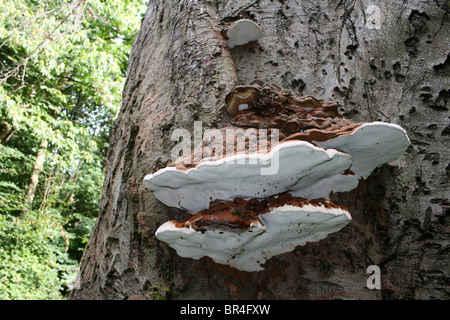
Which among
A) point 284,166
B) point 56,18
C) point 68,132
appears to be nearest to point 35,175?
point 68,132

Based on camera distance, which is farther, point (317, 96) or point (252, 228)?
point (317, 96)

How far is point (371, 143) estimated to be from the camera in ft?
2.85

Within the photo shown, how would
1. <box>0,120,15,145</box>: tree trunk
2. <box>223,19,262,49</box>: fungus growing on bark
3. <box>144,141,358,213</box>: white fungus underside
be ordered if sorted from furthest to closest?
<box>0,120,15,145</box>: tree trunk < <box>223,19,262,49</box>: fungus growing on bark < <box>144,141,358,213</box>: white fungus underside

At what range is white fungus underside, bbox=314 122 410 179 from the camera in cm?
79

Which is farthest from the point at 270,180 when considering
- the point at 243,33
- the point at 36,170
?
the point at 36,170

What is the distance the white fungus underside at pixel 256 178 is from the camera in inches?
28.2

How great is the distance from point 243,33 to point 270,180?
0.70 metres

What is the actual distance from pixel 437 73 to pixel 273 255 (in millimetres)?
1002

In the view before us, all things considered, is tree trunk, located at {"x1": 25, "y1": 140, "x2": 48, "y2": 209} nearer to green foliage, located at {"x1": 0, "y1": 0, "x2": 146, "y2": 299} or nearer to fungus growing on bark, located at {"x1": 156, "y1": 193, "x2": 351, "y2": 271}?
green foliage, located at {"x1": 0, "y1": 0, "x2": 146, "y2": 299}

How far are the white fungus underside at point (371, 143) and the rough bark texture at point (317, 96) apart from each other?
0.42 ft

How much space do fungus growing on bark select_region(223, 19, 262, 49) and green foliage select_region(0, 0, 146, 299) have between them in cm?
411

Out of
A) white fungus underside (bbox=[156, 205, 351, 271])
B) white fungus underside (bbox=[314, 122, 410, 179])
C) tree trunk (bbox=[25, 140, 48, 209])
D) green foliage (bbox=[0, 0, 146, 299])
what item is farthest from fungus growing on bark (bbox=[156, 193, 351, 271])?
tree trunk (bbox=[25, 140, 48, 209])

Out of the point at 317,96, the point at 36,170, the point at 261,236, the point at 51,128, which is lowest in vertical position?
the point at 261,236

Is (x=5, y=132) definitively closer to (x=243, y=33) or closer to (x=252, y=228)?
(x=243, y=33)
